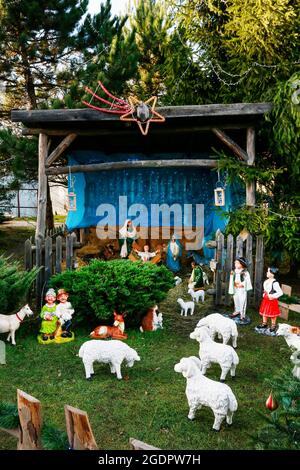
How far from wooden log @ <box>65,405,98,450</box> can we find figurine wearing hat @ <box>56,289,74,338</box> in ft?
12.3

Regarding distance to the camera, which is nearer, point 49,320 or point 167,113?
point 49,320

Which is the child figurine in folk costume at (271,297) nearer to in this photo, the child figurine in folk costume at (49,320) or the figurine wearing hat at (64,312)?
the figurine wearing hat at (64,312)

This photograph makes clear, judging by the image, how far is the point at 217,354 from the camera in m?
5.50

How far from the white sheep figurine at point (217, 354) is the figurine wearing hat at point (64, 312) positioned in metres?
2.34

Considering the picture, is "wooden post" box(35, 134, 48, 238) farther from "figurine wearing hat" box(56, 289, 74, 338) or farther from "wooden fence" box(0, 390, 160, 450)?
"wooden fence" box(0, 390, 160, 450)

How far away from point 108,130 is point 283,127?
3.84 m

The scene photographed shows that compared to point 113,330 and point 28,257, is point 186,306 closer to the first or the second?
point 113,330

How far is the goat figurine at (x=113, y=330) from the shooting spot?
23.0ft

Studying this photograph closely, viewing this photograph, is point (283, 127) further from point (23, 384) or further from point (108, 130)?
point (23, 384)

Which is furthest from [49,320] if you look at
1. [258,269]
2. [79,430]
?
[258,269]

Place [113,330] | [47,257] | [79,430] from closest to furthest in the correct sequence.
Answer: [79,430] → [113,330] → [47,257]

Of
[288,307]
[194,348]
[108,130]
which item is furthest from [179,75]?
[194,348]

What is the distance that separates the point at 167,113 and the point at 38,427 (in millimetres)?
6973
